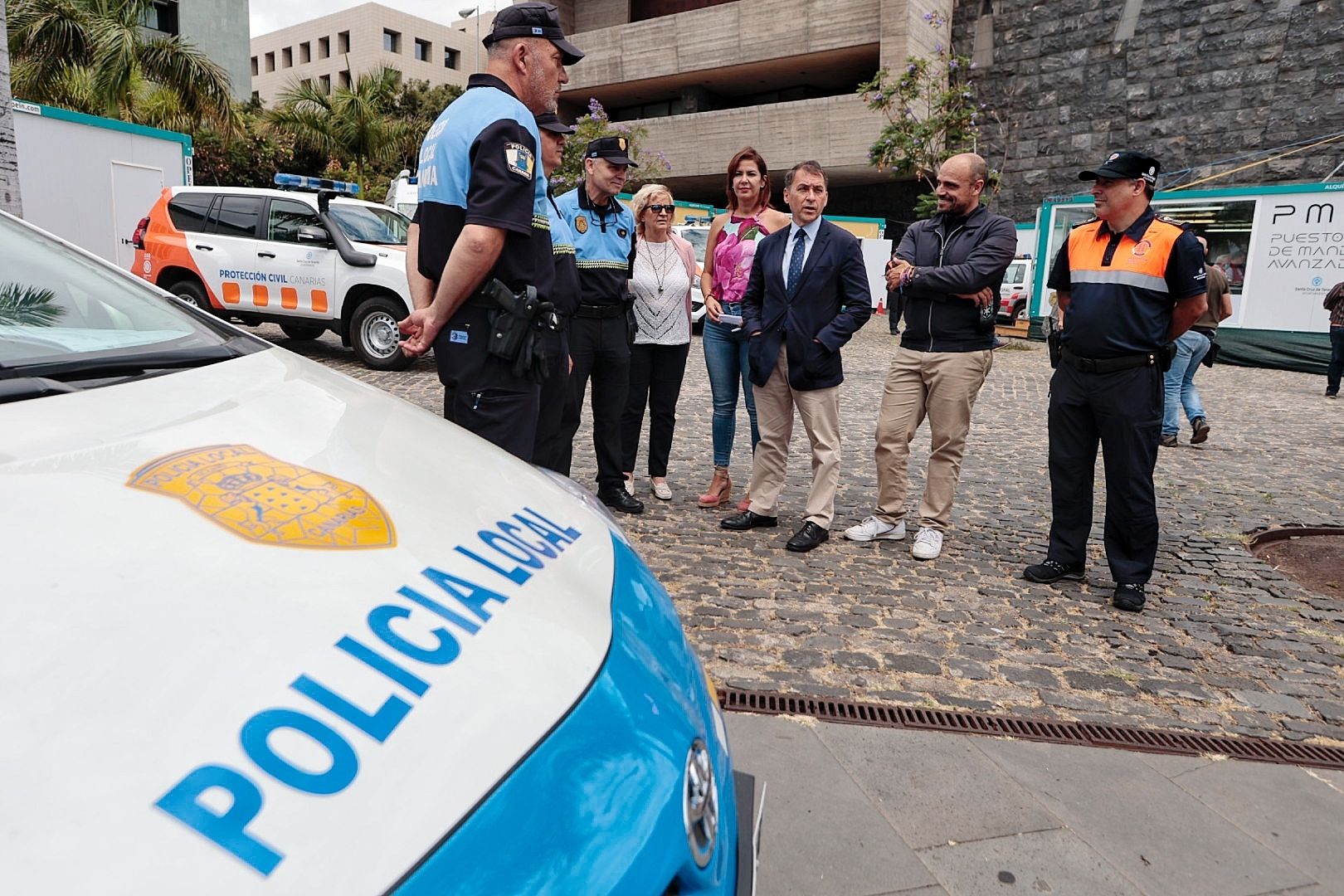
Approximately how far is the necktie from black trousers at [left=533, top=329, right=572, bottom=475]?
1.45 meters

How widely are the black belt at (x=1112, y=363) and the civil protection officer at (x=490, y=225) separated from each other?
241 centimetres

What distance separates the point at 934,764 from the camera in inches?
101

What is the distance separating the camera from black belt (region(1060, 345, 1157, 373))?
12.3ft

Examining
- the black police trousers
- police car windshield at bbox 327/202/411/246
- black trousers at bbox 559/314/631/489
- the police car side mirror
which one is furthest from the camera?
police car windshield at bbox 327/202/411/246

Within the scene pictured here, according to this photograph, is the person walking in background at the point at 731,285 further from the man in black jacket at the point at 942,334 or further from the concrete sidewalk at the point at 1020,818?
the concrete sidewalk at the point at 1020,818

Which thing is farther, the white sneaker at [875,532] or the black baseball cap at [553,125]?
the white sneaker at [875,532]

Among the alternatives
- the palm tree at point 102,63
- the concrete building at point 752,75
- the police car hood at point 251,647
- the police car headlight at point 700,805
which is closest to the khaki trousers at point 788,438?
the police car hood at point 251,647

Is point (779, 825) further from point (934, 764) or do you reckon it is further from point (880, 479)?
point (880, 479)

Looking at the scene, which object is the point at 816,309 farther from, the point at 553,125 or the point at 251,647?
the point at 251,647

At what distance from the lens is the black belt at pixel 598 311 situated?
184 inches

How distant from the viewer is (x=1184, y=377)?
7.79 metres

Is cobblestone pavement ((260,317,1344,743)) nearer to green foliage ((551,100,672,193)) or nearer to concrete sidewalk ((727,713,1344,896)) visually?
concrete sidewalk ((727,713,1344,896))

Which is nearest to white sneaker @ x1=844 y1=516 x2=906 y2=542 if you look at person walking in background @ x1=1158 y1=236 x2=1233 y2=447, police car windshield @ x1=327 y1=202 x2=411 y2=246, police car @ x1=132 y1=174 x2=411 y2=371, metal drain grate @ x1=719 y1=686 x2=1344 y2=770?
metal drain grate @ x1=719 y1=686 x2=1344 y2=770

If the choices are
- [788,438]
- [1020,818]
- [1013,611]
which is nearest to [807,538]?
[788,438]
